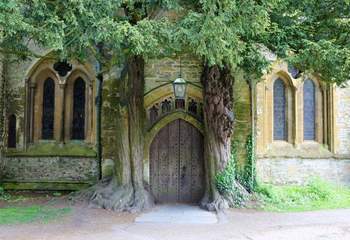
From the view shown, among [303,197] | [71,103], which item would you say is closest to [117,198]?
[71,103]

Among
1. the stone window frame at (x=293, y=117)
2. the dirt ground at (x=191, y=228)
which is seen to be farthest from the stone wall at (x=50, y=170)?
the stone window frame at (x=293, y=117)

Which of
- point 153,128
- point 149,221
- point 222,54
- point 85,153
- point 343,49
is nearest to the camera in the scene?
point 222,54

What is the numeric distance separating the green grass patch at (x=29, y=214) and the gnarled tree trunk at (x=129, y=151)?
99 cm

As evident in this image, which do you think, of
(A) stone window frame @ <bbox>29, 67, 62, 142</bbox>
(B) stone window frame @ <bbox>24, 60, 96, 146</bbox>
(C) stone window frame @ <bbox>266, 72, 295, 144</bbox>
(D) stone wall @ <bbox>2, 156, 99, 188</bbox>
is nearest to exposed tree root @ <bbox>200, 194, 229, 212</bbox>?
(C) stone window frame @ <bbox>266, 72, 295, 144</bbox>

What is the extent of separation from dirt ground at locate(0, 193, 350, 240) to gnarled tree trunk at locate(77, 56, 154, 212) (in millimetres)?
788

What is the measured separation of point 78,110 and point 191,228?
6.41 metres

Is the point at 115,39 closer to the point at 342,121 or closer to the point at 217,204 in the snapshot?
the point at 217,204

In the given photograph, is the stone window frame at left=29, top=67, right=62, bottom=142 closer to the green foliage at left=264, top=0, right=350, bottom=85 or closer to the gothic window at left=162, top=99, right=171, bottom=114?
the gothic window at left=162, top=99, right=171, bottom=114

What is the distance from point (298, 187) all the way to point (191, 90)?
4.24 m

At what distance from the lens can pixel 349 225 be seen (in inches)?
321

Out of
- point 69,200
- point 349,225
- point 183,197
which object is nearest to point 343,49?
point 349,225

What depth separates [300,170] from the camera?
12.6 meters

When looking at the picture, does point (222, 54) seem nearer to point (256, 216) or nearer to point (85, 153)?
point (256, 216)

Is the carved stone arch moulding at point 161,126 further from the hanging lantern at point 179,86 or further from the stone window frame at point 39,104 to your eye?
the stone window frame at point 39,104
